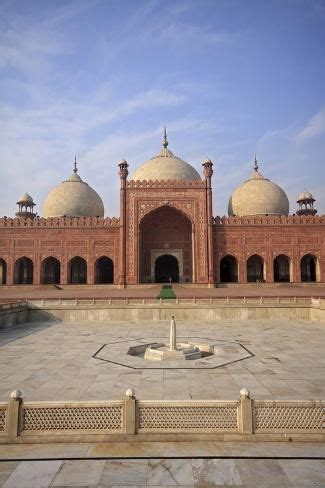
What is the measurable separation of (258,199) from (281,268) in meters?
5.10

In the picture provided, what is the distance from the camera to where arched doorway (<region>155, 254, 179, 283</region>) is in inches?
919

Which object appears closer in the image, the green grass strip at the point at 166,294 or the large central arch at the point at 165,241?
the green grass strip at the point at 166,294

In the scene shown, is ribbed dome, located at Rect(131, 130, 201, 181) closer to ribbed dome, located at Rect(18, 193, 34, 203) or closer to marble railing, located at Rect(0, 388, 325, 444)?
ribbed dome, located at Rect(18, 193, 34, 203)

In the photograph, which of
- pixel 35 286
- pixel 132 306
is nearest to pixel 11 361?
pixel 132 306

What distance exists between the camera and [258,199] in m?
25.1

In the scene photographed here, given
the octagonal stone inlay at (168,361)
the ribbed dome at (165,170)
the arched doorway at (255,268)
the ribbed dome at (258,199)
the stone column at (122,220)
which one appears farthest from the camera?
the ribbed dome at (258,199)

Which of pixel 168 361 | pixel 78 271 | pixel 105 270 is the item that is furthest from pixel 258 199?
pixel 168 361

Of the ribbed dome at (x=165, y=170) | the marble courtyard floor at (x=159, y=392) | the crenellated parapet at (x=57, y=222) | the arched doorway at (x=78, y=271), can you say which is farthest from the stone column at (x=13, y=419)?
the ribbed dome at (x=165, y=170)

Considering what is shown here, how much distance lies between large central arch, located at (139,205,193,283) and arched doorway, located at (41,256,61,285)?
5.55 meters

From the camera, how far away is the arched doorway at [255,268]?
75.2 feet

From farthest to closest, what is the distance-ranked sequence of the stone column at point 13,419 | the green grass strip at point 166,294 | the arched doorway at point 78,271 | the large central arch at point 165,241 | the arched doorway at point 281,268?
the arched doorway at point 78,271 < the arched doorway at point 281,268 < the large central arch at point 165,241 < the green grass strip at point 166,294 < the stone column at point 13,419

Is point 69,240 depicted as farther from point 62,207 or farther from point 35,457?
point 35,457

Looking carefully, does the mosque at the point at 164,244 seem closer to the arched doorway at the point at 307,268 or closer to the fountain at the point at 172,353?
the arched doorway at the point at 307,268

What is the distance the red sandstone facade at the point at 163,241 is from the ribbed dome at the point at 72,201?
3.37 m
